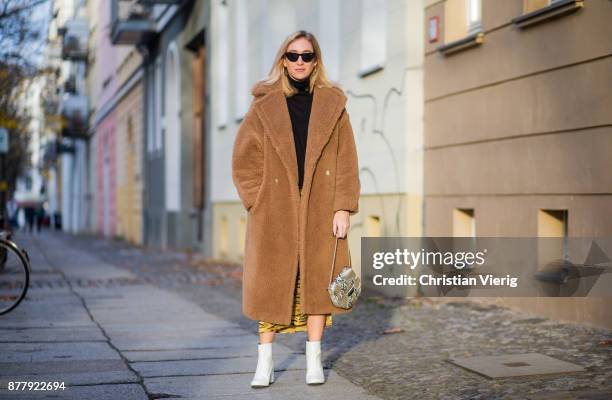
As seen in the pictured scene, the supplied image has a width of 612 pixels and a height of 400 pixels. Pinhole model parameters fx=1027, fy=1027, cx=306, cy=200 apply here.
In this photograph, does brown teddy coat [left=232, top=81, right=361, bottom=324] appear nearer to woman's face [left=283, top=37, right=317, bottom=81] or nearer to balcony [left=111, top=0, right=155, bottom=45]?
woman's face [left=283, top=37, right=317, bottom=81]

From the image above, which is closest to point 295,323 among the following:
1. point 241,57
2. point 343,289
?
point 343,289

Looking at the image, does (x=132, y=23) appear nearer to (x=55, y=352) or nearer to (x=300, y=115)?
(x=55, y=352)

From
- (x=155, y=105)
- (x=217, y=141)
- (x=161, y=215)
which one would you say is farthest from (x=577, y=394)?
(x=155, y=105)

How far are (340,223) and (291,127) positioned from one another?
1.92 feet

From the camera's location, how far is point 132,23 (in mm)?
26250

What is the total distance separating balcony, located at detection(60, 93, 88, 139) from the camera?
4822 cm

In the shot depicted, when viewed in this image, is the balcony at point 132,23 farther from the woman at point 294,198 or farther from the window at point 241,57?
the woman at point 294,198

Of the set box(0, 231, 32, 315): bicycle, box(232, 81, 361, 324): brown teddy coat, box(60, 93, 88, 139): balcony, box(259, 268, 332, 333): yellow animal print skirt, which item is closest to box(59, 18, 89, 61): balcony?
box(60, 93, 88, 139): balcony

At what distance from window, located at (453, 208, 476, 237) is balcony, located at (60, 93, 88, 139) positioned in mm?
39743

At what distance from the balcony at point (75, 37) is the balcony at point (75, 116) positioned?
7.27 ft

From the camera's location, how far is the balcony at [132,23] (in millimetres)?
26281

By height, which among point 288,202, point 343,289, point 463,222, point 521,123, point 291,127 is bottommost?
point 343,289

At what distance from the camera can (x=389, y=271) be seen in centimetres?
1106

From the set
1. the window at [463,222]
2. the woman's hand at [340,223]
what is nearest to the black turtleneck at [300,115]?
the woman's hand at [340,223]
